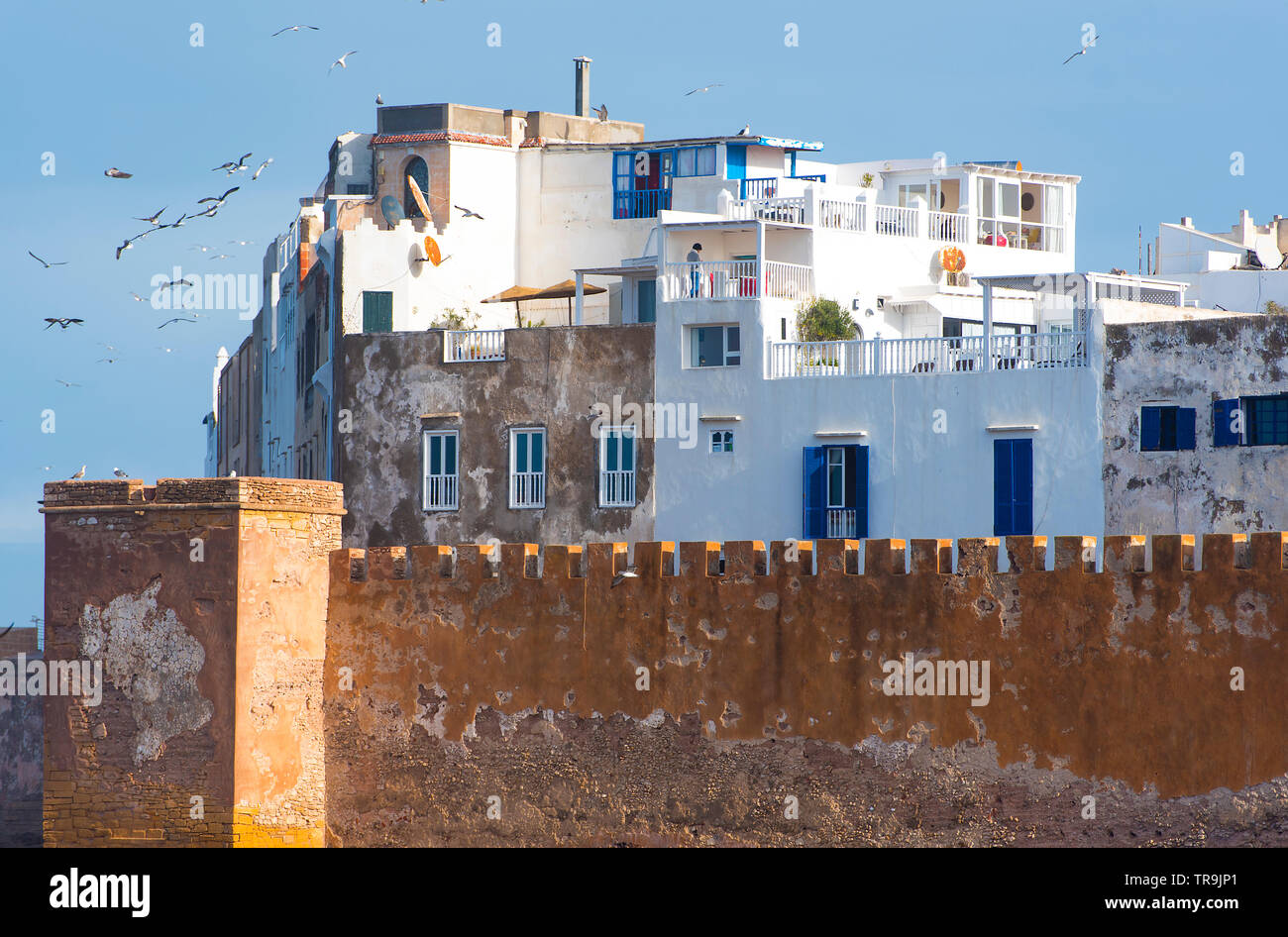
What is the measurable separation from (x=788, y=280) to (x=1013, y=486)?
22.3 ft

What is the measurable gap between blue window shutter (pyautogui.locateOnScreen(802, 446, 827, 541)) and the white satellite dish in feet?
66.1

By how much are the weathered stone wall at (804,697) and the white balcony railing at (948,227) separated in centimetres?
1767

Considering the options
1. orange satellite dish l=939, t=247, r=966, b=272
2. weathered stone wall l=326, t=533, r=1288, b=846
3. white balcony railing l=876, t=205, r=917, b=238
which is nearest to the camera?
weathered stone wall l=326, t=533, r=1288, b=846

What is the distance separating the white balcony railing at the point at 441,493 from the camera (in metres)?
39.4

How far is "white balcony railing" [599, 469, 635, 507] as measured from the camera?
127 ft

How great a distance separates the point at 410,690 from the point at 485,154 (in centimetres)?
2022

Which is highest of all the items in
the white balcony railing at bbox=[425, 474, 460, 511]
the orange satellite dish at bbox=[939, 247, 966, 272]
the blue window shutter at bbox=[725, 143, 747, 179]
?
the blue window shutter at bbox=[725, 143, 747, 179]

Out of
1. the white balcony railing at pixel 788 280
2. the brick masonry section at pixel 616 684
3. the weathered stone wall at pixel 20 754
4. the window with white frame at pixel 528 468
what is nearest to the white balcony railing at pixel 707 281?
the white balcony railing at pixel 788 280

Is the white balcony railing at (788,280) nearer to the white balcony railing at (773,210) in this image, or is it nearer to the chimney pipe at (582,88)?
the white balcony railing at (773,210)

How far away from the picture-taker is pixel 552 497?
3897cm

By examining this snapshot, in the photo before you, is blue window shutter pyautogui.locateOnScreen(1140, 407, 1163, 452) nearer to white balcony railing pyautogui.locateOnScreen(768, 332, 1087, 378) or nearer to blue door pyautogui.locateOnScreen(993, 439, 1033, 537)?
white balcony railing pyautogui.locateOnScreen(768, 332, 1087, 378)

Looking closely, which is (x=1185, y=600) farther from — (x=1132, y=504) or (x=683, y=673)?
(x=1132, y=504)

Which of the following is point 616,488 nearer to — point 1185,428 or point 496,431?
point 496,431

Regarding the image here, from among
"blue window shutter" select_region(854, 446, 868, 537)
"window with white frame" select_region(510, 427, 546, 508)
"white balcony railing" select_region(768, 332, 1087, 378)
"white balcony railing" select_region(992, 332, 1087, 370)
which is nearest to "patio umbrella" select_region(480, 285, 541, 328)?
"window with white frame" select_region(510, 427, 546, 508)
